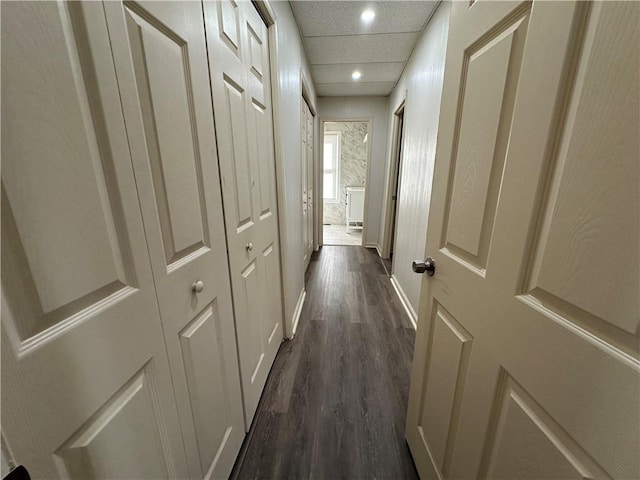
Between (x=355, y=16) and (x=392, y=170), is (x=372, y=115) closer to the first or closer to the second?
(x=392, y=170)

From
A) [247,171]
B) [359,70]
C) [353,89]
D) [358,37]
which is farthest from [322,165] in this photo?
[247,171]

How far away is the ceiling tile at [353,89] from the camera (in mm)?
3342

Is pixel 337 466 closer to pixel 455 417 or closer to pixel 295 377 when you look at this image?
pixel 295 377

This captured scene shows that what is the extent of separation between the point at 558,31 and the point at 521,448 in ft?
2.76

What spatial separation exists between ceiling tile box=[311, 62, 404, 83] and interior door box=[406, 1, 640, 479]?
2.36 metres

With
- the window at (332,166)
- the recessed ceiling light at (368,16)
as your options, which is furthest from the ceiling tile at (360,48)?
the window at (332,166)

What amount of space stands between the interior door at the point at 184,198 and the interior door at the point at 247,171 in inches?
3.2

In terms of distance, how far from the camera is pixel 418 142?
2.20 m

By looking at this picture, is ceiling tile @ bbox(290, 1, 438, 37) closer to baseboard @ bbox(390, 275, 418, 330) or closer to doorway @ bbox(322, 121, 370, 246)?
baseboard @ bbox(390, 275, 418, 330)

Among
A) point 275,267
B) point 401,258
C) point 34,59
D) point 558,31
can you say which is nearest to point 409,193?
point 401,258

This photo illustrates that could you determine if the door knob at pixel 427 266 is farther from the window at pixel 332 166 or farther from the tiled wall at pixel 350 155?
the window at pixel 332 166

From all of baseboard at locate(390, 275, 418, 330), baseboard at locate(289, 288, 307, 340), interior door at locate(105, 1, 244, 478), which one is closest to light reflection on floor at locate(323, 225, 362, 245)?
baseboard at locate(390, 275, 418, 330)

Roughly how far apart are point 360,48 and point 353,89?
1.17 metres

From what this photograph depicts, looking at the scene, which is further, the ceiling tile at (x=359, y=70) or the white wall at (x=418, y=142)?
the ceiling tile at (x=359, y=70)
